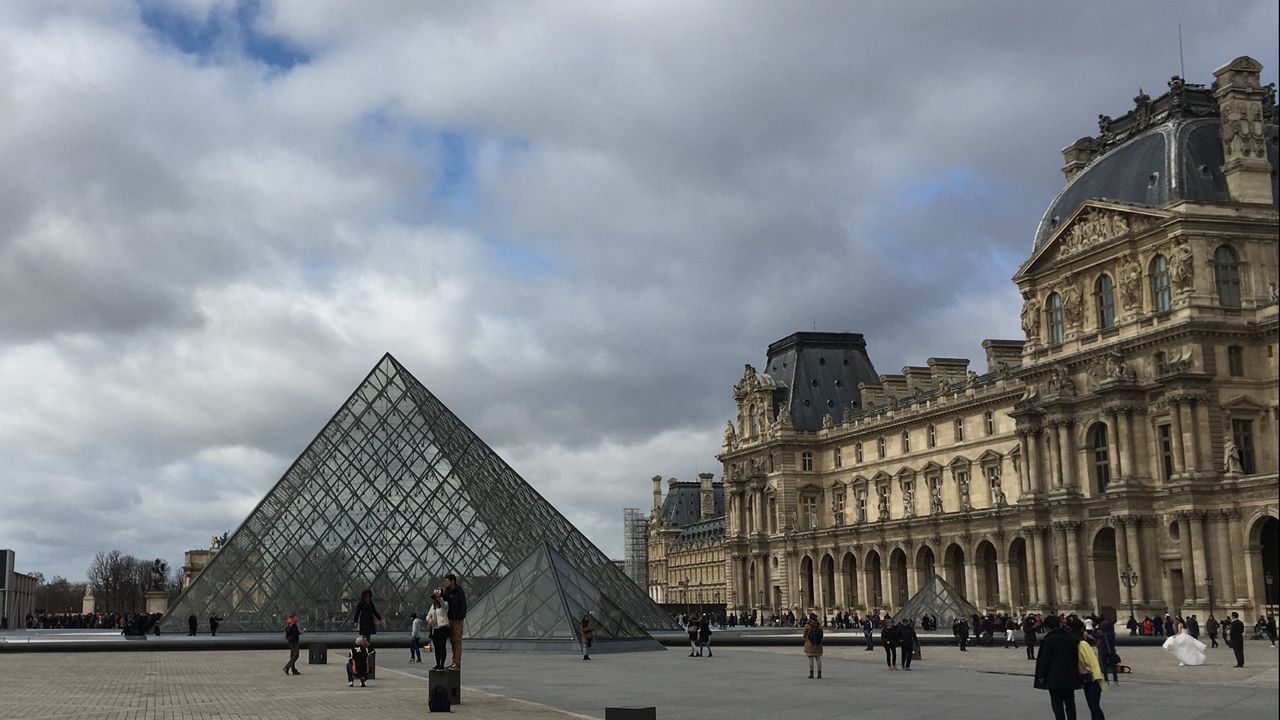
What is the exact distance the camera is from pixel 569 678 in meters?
21.2

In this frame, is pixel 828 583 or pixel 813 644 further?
pixel 828 583

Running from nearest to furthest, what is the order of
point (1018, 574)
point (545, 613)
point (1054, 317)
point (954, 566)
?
point (545, 613) < point (1054, 317) < point (1018, 574) < point (954, 566)

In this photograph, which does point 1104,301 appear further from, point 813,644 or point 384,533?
point 813,644

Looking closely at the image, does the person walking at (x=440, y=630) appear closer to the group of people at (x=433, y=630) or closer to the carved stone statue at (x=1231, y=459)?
the group of people at (x=433, y=630)

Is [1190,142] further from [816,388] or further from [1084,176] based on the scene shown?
[816,388]

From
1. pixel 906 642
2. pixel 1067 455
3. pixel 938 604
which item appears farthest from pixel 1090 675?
pixel 1067 455

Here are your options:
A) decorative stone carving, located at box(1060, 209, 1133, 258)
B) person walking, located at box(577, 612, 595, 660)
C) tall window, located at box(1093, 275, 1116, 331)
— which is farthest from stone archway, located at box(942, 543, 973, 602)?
person walking, located at box(577, 612, 595, 660)

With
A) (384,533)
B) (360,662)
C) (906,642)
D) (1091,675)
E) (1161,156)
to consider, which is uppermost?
(1161,156)

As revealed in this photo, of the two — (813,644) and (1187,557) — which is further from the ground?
(1187,557)

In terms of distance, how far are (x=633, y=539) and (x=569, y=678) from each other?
10615 centimetres

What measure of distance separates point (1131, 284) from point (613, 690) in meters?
35.8

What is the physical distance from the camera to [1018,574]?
Result: 191 feet

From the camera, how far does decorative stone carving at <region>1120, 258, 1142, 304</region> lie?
47.8 metres

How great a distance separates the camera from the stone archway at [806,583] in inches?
3009
